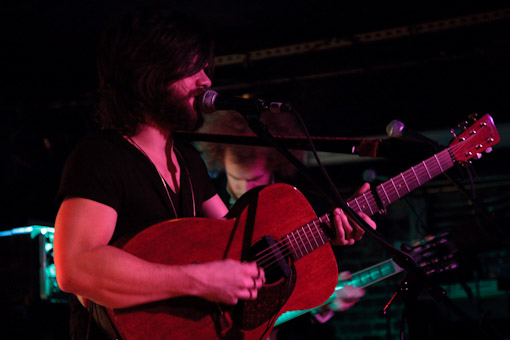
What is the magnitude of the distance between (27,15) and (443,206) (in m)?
5.81

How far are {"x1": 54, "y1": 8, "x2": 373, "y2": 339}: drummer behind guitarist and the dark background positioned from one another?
295 centimetres

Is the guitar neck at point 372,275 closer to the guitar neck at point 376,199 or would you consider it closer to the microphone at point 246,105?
the guitar neck at point 376,199

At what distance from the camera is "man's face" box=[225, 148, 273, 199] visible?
180 inches

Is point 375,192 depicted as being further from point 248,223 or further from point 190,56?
point 190,56

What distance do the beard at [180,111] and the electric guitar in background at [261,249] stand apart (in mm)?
451

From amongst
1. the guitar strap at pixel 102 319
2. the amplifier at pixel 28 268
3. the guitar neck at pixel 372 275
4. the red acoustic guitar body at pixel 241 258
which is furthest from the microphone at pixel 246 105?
the amplifier at pixel 28 268

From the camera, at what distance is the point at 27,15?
5.30 m

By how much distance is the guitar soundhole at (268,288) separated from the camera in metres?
2.32

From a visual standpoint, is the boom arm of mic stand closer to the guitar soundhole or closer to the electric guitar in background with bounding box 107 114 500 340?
the electric guitar in background with bounding box 107 114 500 340

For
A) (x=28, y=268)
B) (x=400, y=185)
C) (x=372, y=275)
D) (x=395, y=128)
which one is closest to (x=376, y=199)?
(x=400, y=185)

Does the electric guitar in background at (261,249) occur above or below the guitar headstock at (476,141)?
below

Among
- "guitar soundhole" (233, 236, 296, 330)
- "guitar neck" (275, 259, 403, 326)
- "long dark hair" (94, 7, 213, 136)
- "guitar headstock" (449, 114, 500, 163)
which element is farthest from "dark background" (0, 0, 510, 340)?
"guitar soundhole" (233, 236, 296, 330)

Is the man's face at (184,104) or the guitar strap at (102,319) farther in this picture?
the man's face at (184,104)

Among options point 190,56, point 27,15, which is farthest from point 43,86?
point 190,56
